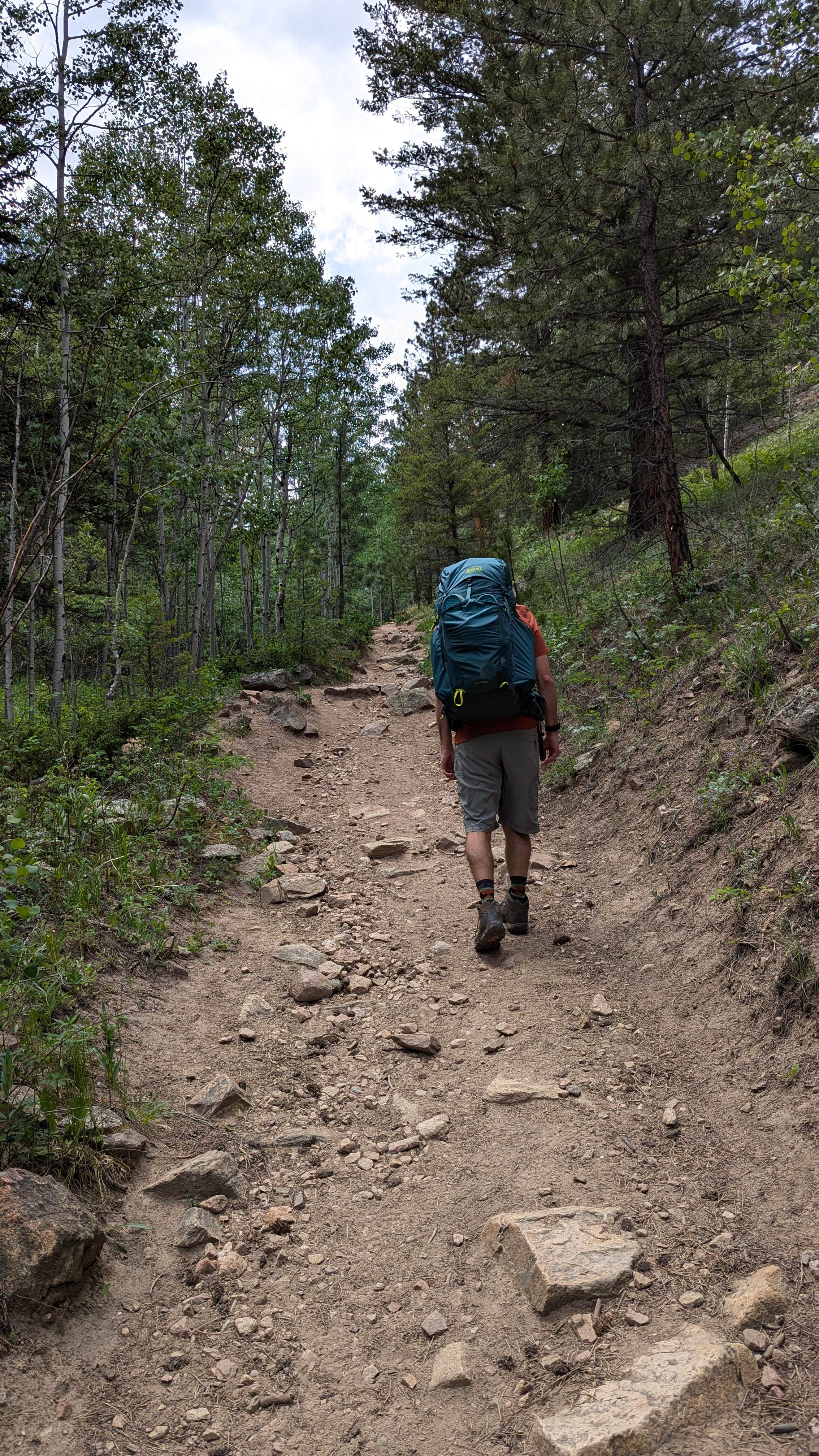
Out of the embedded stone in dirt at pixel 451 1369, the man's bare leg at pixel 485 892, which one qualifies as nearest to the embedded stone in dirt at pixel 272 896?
the man's bare leg at pixel 485 892

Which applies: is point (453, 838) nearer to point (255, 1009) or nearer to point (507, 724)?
point (507, 724)

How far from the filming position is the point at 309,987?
427cm

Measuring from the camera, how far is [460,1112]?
317 cm

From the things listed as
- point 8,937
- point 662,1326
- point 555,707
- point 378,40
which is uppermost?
point 378,40

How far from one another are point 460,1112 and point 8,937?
2.13 metres

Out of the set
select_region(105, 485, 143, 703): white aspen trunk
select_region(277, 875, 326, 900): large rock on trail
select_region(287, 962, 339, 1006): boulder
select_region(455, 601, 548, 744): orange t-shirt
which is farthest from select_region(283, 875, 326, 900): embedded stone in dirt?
select_region(105, 485, 143, 703): white aspen trunk

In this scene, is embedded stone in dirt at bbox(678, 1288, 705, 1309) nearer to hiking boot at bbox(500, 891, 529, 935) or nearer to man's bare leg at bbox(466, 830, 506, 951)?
man's bare leg at bbox(466, 830, 506, 951)

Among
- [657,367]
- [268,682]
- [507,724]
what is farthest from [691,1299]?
[268,682]

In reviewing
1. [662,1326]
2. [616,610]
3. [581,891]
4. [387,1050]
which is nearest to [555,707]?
[581,891]

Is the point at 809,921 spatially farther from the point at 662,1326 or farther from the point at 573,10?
the point at 573,10

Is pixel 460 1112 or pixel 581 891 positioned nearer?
pixel 460 1112

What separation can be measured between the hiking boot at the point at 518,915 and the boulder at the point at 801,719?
70.2 inches

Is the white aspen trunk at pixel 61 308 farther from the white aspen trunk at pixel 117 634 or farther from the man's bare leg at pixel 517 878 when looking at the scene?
the man's bare leg at pixel 517 878

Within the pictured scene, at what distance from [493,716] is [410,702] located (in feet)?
29.3
